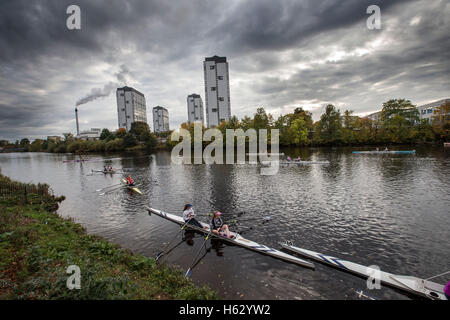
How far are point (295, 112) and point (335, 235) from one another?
110266mm

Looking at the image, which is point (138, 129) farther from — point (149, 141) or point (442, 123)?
point (442, 123)

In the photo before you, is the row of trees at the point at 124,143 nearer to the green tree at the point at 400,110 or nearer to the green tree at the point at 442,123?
the green tree at the point at 400,110

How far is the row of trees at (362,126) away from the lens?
266ft

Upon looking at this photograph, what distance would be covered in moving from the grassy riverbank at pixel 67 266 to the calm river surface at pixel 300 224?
1.78 m

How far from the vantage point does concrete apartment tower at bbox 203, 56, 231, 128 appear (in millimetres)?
122750

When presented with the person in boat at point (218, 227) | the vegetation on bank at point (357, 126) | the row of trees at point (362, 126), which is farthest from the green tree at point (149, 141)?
the person in boat at point (218, 227)

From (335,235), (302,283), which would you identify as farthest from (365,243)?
(302,283)

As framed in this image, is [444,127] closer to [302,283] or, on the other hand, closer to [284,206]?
[284,206]

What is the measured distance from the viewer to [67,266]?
25.9 ft

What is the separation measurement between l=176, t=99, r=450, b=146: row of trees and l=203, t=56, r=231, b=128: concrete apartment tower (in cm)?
2446

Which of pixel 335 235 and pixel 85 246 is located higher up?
pixel 85 246

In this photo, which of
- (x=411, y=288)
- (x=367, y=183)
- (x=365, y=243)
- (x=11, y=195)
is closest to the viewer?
(x=411, y=288)

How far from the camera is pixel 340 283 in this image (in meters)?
8.99
